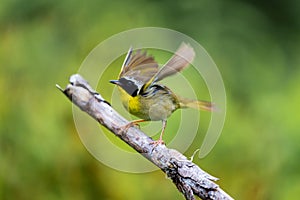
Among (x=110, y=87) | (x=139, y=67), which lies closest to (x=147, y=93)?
(x=139, y=67)

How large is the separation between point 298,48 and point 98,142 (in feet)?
2.32

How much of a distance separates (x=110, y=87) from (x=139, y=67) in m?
0.59

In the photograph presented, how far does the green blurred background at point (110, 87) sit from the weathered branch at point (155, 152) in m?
0.41

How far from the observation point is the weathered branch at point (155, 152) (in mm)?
761

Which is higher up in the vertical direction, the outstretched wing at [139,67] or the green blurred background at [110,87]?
the green blurred background at [110,87]

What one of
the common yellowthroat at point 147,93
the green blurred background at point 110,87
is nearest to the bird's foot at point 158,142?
the common yellowthroat at point 147,93

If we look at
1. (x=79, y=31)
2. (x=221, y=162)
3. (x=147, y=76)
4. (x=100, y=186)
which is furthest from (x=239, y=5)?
(x=147, y=76)

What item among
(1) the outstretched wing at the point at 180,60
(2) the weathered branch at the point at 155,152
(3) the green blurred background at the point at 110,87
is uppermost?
(3) the green blurred background at the point at 110,87

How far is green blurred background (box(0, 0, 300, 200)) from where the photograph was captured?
142cm

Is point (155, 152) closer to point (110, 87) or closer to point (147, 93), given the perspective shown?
point (147, 93)

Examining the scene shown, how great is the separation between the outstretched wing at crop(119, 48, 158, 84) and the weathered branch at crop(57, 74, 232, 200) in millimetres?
78

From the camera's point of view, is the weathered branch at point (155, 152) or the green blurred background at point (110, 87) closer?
the weathered branch at point (155, 152)

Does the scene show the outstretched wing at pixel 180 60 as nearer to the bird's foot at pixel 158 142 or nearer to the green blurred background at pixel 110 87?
the bird's foot at pixel 158 142

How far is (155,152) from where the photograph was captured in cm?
84
